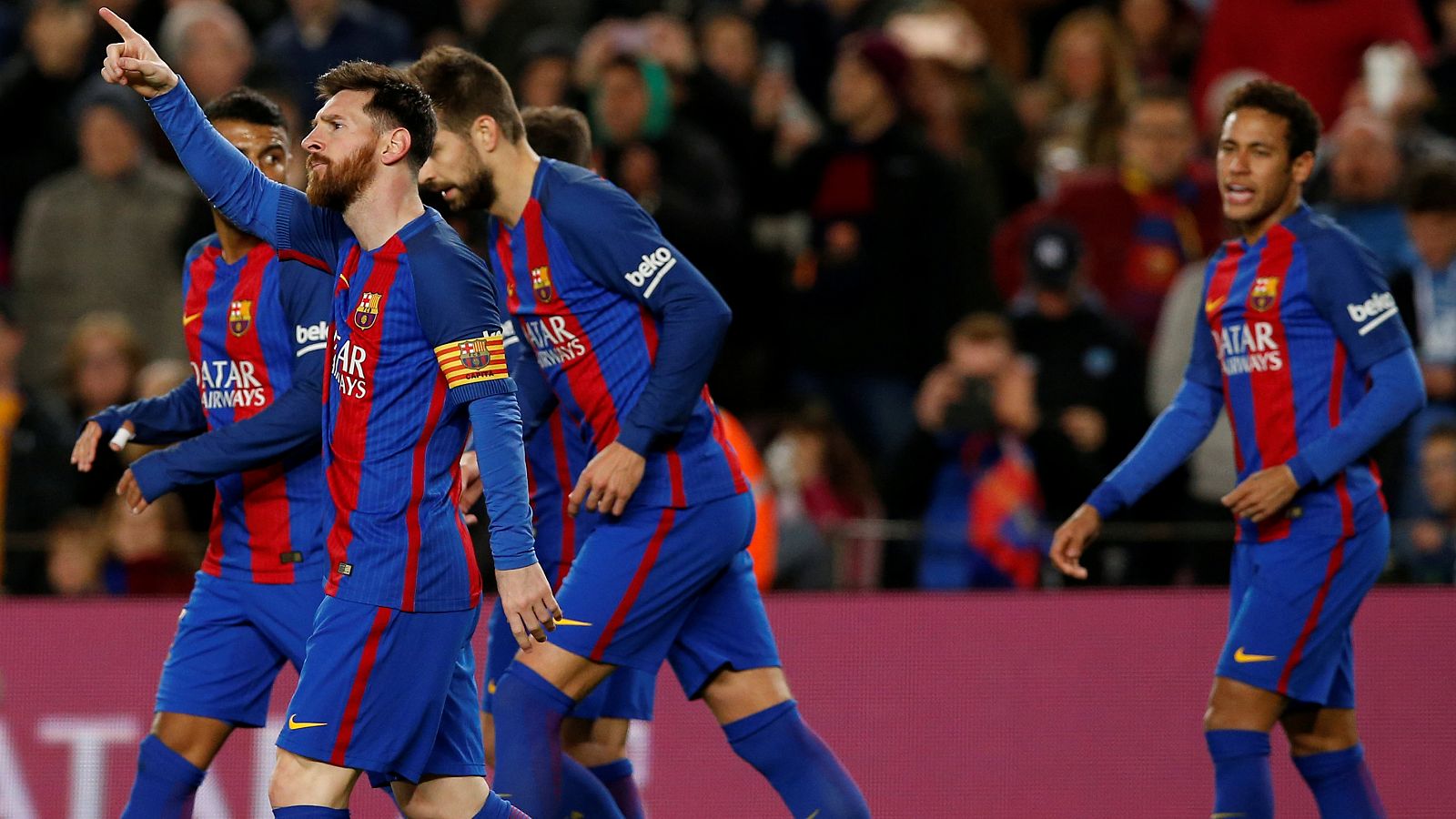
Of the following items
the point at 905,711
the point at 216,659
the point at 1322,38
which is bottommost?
the point at 905,711

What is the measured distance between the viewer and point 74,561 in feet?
28.2

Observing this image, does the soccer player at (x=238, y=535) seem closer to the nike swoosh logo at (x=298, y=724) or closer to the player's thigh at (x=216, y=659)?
the player's thigh at (x=216, y=659)

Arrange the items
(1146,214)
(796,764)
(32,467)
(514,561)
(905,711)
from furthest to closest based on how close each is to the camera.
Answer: (1146,214) → (32,467) → (905,711) → (796,764) → (514,561)

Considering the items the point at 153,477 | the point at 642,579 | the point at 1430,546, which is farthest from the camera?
the point at 1430,546

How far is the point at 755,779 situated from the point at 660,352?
98.4 inches

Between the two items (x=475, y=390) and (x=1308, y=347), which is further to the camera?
(x=1308, y=347)

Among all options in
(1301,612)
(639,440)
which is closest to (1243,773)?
(1301,612)

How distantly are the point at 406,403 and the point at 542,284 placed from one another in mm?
931

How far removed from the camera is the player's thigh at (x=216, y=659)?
5.84 meters

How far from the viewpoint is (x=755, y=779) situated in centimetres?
770

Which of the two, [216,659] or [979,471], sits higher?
[979,471]

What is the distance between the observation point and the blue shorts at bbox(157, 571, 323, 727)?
5.84m

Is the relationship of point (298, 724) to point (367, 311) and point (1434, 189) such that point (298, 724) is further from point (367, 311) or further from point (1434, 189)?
point (1434, 189)

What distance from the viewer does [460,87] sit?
575cm
